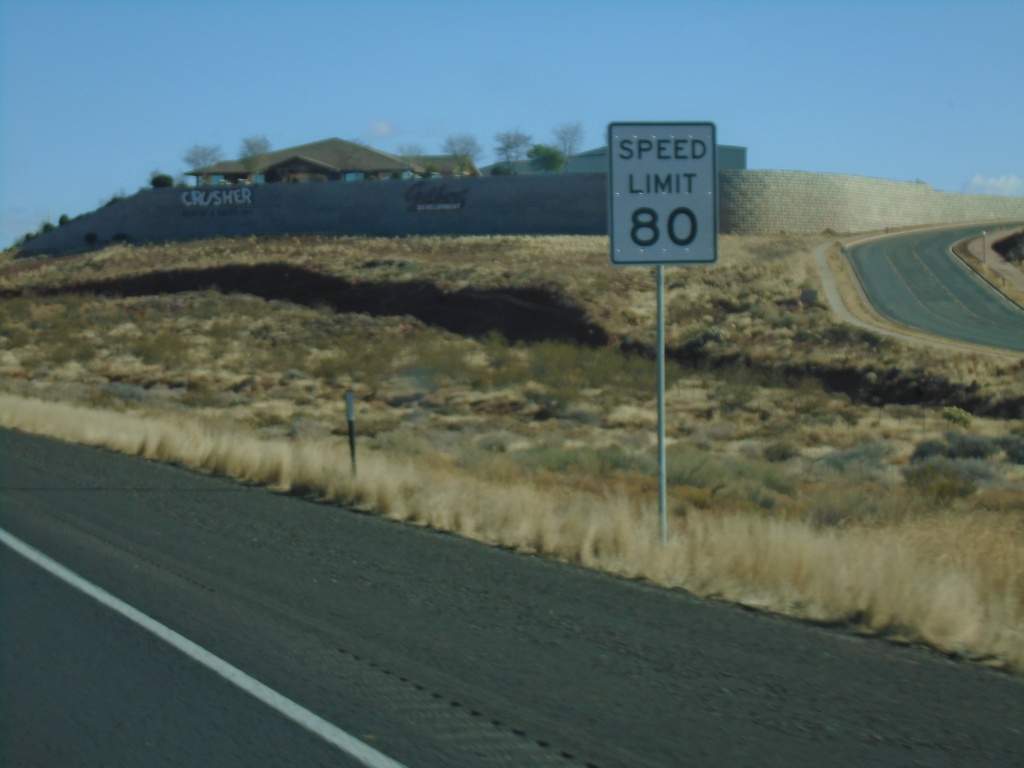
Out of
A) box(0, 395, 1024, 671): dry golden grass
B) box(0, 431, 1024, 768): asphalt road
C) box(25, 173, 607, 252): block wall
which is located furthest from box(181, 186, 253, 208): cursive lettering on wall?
box(0, 431, 1024, 768): asphalt road

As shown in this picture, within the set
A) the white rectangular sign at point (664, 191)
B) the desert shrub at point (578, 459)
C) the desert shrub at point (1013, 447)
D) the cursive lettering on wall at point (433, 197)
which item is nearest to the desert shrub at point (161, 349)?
the desert shrub at point (578, 459)

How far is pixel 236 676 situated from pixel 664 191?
593cm

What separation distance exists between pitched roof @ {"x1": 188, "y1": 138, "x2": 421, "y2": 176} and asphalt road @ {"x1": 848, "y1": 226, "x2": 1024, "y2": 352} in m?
48.5

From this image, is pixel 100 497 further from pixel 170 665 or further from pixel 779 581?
pixel 779 581

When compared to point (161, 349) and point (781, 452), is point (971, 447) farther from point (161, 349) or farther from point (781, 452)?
point (161, 349)

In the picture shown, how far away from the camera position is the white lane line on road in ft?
17.0

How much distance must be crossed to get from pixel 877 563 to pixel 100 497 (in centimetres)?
869

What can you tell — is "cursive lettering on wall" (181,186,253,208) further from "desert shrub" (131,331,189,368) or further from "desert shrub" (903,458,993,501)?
"desert shrub" (903,458,993,501)

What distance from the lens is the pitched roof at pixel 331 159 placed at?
104 metres

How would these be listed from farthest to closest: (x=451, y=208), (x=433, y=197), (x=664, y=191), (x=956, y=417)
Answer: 1. (x=433, y=197)
2. (x=451, y=208)
3. (x=956, y=417)
4. (x=664, y=191)

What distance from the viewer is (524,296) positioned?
53.4m

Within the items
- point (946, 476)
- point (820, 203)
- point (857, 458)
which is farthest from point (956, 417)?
point (820, 203)

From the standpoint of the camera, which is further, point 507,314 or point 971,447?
point 507,314

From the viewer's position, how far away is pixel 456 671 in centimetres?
636
